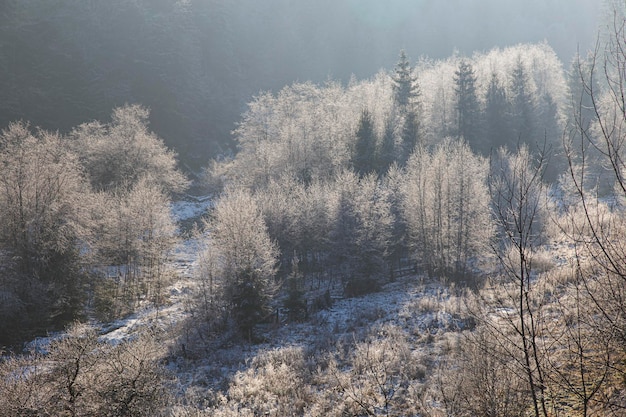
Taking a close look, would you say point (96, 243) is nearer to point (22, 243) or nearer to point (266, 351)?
point (22, 243)

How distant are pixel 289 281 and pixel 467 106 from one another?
3853 cm

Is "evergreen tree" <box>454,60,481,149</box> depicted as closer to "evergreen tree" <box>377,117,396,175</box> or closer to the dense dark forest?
"evergreen tree" <box>377,117,396,175</box>

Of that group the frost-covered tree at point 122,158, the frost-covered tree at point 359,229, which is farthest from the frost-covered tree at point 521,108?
the frost-covered tree at point 122,158

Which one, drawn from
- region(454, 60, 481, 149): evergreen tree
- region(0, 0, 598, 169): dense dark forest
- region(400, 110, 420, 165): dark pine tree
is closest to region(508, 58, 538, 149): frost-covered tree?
region(454, 60, 481, 149): evergreen tree

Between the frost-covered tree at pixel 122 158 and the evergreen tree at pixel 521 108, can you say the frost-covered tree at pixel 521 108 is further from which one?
the frost-covered tree at pixel 122 158

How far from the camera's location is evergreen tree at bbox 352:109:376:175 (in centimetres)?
4288

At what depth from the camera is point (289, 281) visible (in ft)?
100

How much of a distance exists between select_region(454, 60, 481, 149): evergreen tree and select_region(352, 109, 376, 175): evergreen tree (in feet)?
56.0

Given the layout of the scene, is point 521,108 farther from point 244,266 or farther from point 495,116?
point 244,266

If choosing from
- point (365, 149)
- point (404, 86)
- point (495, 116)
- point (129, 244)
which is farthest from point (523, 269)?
point (495, 116)

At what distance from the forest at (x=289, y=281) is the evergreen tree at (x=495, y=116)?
391 centimetres

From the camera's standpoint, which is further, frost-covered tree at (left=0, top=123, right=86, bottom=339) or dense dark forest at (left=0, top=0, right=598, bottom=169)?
dense dark forest at (left=0, top=0, right=598, bottom=169)

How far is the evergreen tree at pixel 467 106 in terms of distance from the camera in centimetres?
A: 5365

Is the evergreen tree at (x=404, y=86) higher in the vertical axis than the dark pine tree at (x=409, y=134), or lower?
higher
